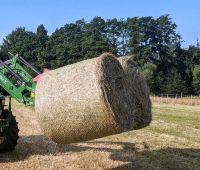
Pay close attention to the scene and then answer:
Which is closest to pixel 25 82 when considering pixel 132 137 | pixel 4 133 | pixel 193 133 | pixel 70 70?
pixel 4 133

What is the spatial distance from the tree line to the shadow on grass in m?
68.4

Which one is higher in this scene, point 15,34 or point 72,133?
point 15,34

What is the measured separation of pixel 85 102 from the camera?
7.82 meters

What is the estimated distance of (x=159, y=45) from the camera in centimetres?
9519

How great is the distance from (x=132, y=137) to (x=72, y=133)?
5932mm

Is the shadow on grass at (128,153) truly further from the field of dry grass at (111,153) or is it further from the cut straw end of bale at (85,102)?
the cut straw end of bale at (85,102)

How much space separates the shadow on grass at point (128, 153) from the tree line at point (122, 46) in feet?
225

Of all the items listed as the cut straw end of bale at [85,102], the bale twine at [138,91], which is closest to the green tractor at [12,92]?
the cut straw end of bale at [85,102]

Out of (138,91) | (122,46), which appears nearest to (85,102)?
(138,91)

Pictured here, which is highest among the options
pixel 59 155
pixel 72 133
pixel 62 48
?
pixel 62 48

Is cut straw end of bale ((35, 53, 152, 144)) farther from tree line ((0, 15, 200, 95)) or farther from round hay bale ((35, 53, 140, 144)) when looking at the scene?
tree line ((0, 15, 200, 95))

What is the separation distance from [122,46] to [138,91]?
88.6 metres

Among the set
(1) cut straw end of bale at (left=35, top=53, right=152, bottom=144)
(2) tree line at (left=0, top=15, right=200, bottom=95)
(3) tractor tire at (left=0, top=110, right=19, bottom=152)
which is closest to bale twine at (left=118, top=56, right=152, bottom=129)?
(1) cut straw end of bale at (left=35, top=53, right=152, bottom=144)

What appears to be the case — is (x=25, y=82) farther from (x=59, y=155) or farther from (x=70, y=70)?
(x=70, y=70)
